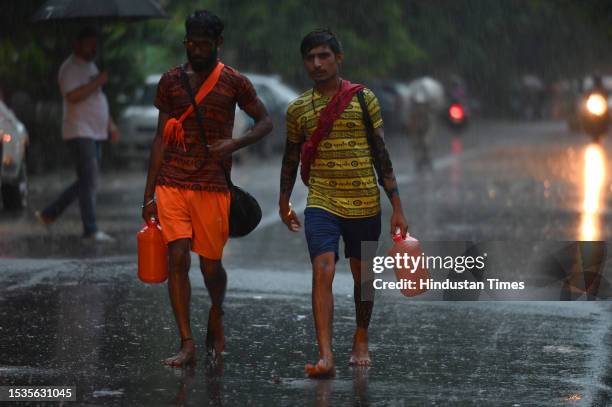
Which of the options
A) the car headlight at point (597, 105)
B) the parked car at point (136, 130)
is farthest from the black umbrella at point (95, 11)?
the car headlight at point (597, 105)

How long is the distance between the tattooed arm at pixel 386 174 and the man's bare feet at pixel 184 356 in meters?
1.12

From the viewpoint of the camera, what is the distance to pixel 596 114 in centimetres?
3622

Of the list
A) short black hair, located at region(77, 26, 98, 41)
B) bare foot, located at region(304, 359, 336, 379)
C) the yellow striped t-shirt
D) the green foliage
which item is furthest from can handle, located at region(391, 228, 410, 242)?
the green foliage

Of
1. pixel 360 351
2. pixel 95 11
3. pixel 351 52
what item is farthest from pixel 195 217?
pixel 351 52

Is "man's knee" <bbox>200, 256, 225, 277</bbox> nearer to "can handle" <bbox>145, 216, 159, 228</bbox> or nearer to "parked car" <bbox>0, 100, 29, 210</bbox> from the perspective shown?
"can handle" <bbox>145, 216, 159, 228</bbox>

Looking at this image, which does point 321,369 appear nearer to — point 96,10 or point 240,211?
point 240,211

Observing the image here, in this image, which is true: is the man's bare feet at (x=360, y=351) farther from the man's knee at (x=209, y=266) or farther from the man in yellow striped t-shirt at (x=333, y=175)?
the man's knee at (x=209, y=266)

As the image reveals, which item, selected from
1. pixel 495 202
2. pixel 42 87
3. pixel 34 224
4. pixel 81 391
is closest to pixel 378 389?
pixel 81 391

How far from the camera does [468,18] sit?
59594mm

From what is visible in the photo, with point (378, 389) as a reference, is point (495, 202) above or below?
above

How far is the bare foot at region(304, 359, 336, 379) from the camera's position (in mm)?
7066

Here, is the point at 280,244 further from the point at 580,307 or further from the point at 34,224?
the point at 580,307

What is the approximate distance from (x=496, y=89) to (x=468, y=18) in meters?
14.4

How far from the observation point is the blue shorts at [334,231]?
732 centimetres
